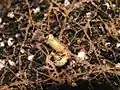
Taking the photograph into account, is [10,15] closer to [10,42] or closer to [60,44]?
[10,42]

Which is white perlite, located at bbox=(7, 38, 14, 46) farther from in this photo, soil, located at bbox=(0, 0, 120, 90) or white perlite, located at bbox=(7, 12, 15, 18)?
white perlite, located at bbox=(7, 12, 15, 18)

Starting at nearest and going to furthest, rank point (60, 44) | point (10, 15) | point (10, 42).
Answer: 1. point (60, 44)
2. point (10, 42)
3. point (10, 15)

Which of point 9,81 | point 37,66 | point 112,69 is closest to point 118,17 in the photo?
point 112,69

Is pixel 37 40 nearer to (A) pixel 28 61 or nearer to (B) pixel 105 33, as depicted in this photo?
(A) pixel 28 61

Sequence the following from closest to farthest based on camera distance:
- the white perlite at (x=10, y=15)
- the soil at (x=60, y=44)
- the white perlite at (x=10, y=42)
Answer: the soil at (x=60, y=44)
the white perlite at (x=10, y=42)
the white perlite at (x=10, y=15)

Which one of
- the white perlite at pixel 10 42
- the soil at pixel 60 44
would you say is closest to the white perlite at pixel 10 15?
the soil at pixel 60 44

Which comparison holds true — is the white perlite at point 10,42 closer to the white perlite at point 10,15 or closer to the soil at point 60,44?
the soil at point 60,44

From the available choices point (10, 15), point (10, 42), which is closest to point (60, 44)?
point (10, 42)

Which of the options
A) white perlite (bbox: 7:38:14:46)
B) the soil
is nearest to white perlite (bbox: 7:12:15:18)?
the soil
